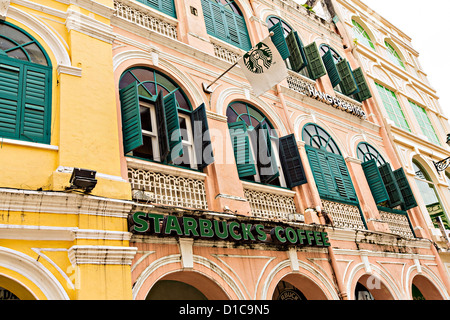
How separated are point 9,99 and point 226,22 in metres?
6.49

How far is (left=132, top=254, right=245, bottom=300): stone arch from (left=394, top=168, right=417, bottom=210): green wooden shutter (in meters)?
7.30

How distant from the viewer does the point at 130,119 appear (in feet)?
21.2

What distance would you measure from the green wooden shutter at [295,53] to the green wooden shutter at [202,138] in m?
5.12

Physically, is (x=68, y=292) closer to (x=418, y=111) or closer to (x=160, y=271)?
(x=160, y=271)

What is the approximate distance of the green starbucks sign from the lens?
5633mm

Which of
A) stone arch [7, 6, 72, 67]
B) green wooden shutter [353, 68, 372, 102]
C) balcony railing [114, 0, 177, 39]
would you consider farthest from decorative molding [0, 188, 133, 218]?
green wooden shutter [353, 68, 372, 102]

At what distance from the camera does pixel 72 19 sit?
21.7 feet

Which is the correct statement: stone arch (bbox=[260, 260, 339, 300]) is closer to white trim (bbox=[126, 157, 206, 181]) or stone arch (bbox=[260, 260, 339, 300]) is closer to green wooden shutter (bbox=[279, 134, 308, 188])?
green wooden shutter (bbox=[279, 134, 308, 188])

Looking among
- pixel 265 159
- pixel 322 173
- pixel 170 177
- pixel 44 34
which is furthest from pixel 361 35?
pixel 44 34

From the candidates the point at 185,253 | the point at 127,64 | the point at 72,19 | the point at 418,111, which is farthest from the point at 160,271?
the point at 418,111

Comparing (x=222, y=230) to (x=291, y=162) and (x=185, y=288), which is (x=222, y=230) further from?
(x=291, y=162)

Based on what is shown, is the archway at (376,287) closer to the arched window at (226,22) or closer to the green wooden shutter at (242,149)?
the green wooden shutter at (242,149)
